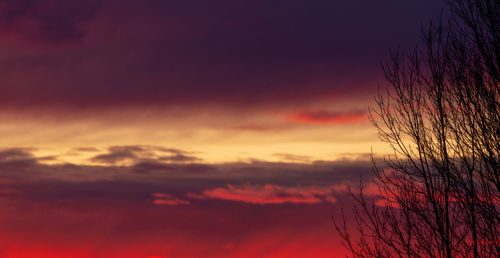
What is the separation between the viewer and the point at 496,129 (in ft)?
36.4

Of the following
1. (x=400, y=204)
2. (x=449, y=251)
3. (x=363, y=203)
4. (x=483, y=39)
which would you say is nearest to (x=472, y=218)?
(x=449, y=251)

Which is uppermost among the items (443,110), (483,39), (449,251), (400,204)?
Answer: (483,39)

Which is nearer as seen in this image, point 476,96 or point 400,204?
point 476,96

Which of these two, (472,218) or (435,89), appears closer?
(472,218)

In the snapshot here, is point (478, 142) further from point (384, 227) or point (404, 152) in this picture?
point (384, 227)

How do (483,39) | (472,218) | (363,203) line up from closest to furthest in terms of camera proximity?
(472,218), (483,39), (363,203)

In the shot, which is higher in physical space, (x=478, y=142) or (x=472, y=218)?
(x=478, y=142)

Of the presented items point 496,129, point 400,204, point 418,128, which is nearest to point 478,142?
point 496,129

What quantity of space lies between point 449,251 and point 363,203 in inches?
85.5

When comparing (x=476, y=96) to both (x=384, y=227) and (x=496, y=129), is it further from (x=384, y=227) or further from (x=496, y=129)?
(x=384, y=227)

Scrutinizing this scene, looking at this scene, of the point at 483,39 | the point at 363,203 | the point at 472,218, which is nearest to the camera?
the point at 472,218

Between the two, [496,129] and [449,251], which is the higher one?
[496,129]

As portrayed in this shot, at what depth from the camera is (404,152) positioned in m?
12.1

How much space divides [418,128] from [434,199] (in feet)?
4.73
